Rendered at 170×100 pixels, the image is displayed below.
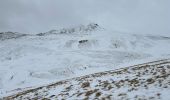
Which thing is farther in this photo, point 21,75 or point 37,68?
point 37,68

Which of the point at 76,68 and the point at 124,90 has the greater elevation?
the point at 124,90

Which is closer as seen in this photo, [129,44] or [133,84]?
[133,84]

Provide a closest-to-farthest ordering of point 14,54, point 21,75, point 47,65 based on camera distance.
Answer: point 21,75, point 47,65, point 14,54

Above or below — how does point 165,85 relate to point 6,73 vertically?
above

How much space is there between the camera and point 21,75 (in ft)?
271

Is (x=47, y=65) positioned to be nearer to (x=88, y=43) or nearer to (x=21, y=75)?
(x=21, y=75)

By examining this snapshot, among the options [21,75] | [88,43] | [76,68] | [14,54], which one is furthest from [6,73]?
[88,43]

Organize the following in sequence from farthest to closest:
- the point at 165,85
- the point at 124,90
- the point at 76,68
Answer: the point at 76,68 → the point at 124,90 → the point at 165,85

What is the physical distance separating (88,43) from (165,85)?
476 feet

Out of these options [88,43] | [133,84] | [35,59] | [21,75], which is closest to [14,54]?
[35,59]

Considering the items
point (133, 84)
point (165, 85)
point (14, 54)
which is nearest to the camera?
point (165, 85)

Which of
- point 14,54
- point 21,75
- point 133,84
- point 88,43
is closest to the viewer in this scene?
point 133,84

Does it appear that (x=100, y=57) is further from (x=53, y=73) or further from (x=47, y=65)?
(x=53, y=73)

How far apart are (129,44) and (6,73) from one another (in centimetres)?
8073
